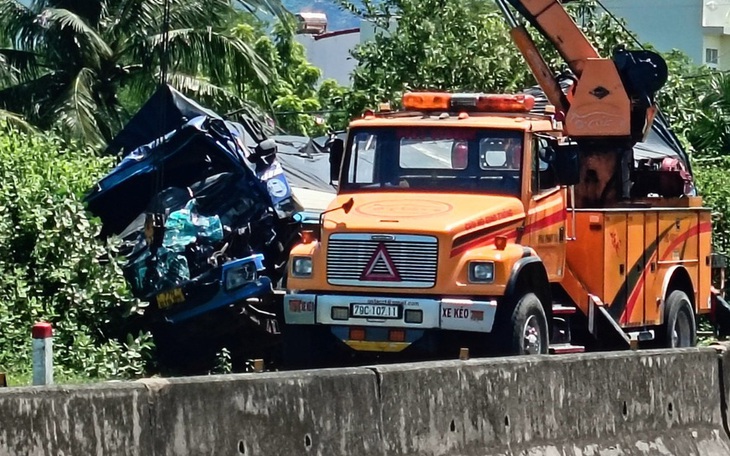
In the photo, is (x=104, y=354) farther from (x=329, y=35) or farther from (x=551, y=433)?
(x=329, y=35)

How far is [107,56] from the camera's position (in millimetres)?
27297

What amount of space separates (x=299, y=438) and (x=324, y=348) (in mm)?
5716

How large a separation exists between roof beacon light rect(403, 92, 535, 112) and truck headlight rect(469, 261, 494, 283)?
7.07 feet

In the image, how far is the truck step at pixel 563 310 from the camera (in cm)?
1285

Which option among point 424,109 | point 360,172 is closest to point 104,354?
point 360,172

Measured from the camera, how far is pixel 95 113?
26.2 metres

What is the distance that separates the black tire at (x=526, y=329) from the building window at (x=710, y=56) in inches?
1875

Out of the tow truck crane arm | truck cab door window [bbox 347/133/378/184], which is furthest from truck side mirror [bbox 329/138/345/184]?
the tow truck crane arm

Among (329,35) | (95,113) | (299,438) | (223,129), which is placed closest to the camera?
(299,438)

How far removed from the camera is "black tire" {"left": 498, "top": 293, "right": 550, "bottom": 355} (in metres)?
11.3

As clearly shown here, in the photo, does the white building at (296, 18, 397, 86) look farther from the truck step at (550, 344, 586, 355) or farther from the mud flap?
the truck step at (550, 344, 586, 355)

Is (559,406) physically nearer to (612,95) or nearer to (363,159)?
(363,159)

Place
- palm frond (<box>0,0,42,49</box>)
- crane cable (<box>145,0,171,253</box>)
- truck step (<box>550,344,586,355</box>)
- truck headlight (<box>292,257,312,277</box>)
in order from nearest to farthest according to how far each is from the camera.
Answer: truck headlight (<box>292,257,312,277</box>), truck step (<box>550,344,586,355</box>), crane cable (<box>145,0,171,253</box>), palm frond (<box>0,0,42,49</box>)

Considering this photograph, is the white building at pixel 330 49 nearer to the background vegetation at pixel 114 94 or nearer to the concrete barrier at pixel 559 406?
the background vegetation at pixel 114 94
